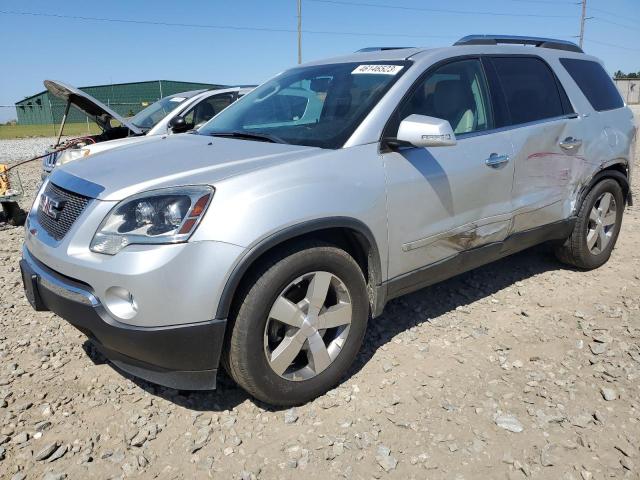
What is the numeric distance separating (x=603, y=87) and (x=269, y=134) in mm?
3099

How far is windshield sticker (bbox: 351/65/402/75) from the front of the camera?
307cm

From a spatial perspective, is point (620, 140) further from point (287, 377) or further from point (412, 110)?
point (287, 377)

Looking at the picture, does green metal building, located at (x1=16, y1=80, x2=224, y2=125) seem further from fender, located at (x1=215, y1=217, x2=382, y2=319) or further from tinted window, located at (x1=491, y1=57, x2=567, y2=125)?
fender, located at (x1=215, y1=217, x2=382, y2=319)

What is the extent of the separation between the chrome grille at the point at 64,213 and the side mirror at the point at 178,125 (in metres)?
4.30

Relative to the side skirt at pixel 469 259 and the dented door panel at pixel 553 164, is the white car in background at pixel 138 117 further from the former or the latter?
the dented door panel at pixel 553 164

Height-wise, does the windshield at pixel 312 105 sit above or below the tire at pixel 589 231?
above

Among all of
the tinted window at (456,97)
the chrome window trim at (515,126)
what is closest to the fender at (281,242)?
the tinted window at (456,97)

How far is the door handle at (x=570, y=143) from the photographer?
3845mm

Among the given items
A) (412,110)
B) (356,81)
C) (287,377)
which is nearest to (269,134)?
(356,81)

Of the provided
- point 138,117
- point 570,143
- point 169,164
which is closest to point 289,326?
point 169,164

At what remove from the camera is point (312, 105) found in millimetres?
3324

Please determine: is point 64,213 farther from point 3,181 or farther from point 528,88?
point 3,181

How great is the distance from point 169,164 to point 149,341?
0.91m

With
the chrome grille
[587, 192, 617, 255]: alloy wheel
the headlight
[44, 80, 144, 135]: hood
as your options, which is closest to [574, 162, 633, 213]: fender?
[587, 192, 617, 255]: alloy wheel
